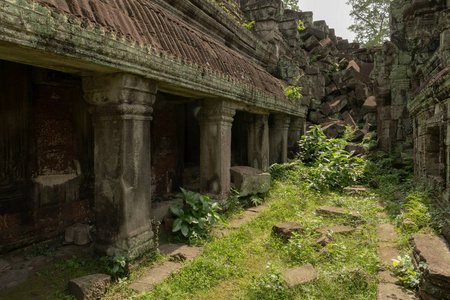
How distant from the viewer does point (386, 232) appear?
171 inches

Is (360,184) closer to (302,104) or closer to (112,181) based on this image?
(302,104)

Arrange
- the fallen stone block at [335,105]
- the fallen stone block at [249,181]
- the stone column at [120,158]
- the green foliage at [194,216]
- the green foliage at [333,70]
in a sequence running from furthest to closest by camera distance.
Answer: the green foliage at [333,70]
the fallen stone block at [335,105]
the fallen stone block at [249,181]
the green foliage at [194,216]
the stone column at [120,158]

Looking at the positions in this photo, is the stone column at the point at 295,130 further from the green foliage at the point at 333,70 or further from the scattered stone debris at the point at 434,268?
the green foliage at the point at 333,70

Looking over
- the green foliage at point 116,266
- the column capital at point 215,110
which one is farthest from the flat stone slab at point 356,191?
the green foliage at point 116,266

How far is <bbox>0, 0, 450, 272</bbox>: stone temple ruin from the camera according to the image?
2.52m

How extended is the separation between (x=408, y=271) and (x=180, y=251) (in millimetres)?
2592

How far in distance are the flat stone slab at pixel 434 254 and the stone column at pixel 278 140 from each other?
533 centimetres

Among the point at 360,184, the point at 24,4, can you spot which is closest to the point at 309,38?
the point at 360,184

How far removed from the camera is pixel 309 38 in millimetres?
16078

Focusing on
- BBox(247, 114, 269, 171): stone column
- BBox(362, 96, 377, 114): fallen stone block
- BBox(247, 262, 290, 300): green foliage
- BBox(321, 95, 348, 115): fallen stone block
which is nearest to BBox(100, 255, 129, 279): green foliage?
BBox(247, 262, 290, 300): green foliage

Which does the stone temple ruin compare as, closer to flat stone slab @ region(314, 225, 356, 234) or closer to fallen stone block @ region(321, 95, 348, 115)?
flat stone slab @ region(314, 225, 356, 234)

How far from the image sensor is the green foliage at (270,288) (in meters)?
2.75

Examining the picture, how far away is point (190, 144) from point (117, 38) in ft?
16.5

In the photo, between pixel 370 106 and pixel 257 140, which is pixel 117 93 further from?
pixel 370 106
